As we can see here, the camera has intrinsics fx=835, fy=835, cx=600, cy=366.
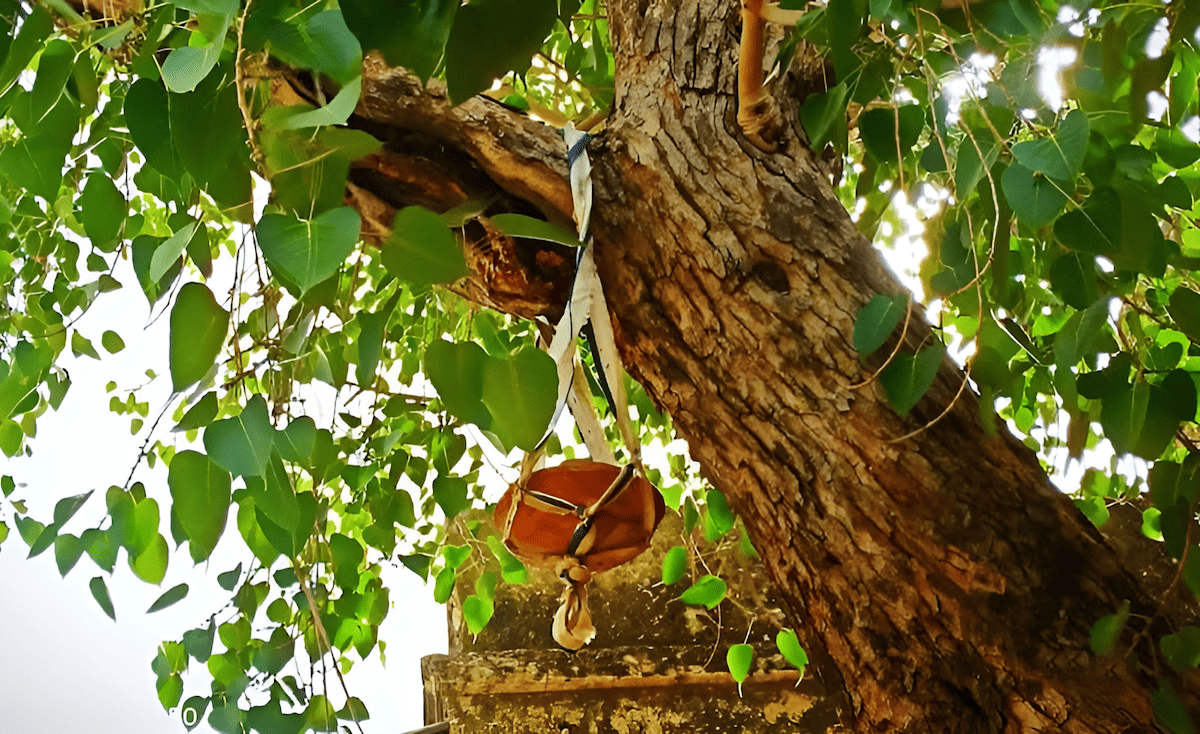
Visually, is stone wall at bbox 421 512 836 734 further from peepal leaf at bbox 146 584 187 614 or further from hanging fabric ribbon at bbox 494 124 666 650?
peepal leaf at bbox 146 584 187 614

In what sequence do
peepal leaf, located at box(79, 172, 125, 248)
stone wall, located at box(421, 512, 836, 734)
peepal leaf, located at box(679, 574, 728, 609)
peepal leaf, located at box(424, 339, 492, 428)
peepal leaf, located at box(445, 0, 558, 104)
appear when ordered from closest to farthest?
peepal leaf, located at box(445, 0, 558, 104) → peepal leaf, located at box(424, 339, 492, 428) → peepal leaf, located at box(79, 172, 125, 248) → peepal leaf, located at box(679, 574, 728, 609) → stone wall, located at box(421, 512, 836, 734)

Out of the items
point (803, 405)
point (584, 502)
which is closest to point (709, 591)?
point (584, 502)

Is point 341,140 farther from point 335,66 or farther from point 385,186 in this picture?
point 385,186

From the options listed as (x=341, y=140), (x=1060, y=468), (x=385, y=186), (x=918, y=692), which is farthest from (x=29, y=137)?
(x=1060, y=468)

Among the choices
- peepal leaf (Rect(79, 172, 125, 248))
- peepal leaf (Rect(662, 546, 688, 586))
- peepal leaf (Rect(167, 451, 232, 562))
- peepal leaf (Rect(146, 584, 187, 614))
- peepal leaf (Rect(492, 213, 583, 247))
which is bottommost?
peepal leaf (Rect(167, 451, 232, 562))

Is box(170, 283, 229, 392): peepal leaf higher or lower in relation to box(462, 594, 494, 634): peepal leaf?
lower

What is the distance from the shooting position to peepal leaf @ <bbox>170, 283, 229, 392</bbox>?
1.38 feet

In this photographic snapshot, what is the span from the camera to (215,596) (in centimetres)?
207

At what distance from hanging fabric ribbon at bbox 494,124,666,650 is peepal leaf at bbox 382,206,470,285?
373 mm

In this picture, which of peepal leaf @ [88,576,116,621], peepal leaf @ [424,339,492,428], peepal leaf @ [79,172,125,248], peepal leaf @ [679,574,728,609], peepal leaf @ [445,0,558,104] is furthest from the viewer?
peepal leaf @ [679,574,728,609]

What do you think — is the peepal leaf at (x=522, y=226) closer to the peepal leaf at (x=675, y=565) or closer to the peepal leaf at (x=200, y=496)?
the peepal leaf at (x=200, y=496)

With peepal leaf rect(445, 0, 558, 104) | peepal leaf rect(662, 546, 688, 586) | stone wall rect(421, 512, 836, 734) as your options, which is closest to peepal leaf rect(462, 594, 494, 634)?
peepal leaf rect(662, 546, 688, 586)

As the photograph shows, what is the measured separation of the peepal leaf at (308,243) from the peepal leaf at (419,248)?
0.03 meters

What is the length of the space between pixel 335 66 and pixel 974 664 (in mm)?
650
